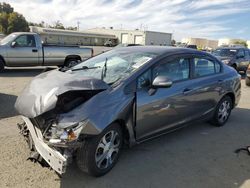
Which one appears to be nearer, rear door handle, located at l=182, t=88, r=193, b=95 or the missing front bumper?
the missing front bumper

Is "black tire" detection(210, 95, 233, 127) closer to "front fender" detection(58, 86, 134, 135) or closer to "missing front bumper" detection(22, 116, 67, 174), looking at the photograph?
"front fender" detection(58, 86, 134, 135)

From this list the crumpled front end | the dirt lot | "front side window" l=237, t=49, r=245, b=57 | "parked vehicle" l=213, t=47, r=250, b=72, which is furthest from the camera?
"front side window" l=237, t=49, r=245, b=57

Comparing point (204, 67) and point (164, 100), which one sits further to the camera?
point (204, 67)

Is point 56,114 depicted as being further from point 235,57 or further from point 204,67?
point 235,57

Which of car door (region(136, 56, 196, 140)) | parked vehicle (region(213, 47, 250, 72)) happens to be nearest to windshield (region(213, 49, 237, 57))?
parked vehicle (region(213, 47, 250, 72))

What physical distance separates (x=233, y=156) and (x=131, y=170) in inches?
70.9

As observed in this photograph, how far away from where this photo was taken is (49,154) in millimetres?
3160

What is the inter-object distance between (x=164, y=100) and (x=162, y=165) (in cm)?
96

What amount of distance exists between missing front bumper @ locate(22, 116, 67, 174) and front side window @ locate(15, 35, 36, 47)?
955 centimetres

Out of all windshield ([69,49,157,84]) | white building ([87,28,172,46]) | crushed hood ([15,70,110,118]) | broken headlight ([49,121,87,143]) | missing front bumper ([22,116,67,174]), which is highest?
windshield ([69,49,157,84])

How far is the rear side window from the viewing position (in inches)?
203

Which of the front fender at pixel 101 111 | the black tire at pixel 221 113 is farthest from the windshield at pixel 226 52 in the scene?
the front fender at pixel 101 111

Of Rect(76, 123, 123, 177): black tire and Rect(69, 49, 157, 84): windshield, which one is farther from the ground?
Rect(69, 49, 157, 84): windshield

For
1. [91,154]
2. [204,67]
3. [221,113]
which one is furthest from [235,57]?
[91,154]
